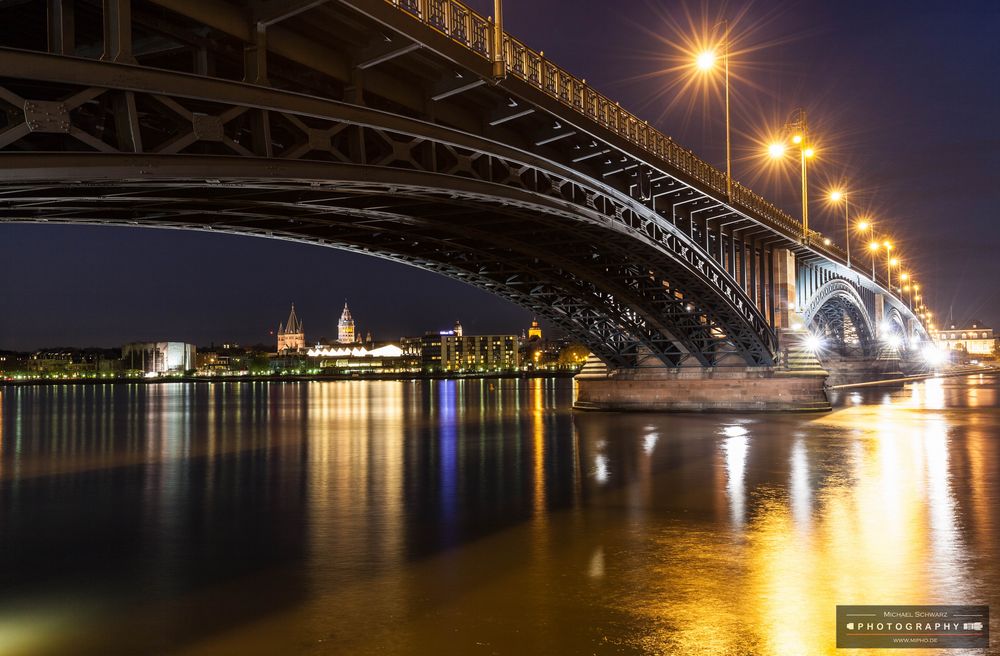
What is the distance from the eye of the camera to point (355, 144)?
572 inches

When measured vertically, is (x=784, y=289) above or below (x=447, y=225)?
below

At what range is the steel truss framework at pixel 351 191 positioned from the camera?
1041 cm

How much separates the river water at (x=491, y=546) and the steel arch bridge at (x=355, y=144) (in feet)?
17.5

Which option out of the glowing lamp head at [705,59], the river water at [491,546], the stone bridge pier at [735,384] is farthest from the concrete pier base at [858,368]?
the river water at [491,546]

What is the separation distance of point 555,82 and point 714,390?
2550 centimetres

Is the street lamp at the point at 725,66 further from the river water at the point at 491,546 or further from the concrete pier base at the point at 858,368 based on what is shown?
the concrete pier base at the point at 858,368

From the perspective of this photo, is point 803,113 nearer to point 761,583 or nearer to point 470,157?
point 470,157

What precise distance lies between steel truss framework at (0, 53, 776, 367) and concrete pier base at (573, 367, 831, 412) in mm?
2334

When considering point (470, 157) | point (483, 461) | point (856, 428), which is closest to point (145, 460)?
point (483, 461)

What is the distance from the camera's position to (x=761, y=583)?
31.9ft

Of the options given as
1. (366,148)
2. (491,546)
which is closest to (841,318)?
(366,148)

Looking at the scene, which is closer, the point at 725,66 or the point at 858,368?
the point at 725,66

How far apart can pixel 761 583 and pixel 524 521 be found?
527 centimetres

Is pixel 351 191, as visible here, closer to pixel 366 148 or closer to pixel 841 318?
pixel 366 148
